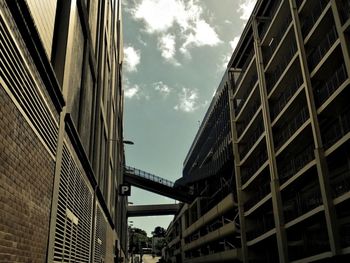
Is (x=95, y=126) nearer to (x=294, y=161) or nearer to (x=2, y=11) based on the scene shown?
(x=2, y=11)

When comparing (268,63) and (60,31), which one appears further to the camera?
(268,63)

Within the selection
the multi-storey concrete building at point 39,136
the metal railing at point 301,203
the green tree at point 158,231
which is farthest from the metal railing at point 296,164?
the green tree at point 158,231

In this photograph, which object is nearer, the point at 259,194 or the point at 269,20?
the point at 269,20

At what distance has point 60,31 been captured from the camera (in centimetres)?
933

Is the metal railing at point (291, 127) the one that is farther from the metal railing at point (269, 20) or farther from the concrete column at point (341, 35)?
the metal railing at point (269, 20)

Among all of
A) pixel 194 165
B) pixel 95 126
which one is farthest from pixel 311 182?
pixel 194 165

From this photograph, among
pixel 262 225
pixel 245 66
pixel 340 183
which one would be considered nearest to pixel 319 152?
pixel 340 183

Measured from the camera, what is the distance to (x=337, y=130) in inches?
936

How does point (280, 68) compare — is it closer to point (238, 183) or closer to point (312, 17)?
point (312, 17)

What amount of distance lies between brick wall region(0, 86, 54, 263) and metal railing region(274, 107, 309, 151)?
71.5 ft

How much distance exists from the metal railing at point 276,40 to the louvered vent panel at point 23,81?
26.3m

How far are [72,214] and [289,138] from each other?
1996cm

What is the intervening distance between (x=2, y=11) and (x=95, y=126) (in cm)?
1299

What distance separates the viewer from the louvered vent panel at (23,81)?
505 cm
